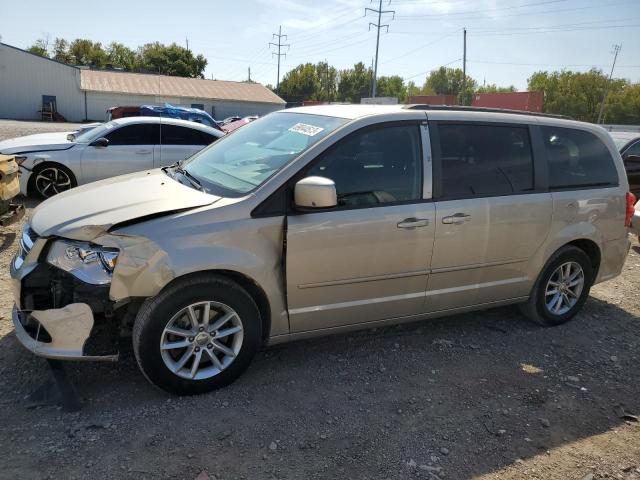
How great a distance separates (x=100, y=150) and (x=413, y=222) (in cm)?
690

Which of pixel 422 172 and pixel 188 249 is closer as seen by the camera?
pixel 188 249

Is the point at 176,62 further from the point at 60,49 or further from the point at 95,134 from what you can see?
the point at 95,134

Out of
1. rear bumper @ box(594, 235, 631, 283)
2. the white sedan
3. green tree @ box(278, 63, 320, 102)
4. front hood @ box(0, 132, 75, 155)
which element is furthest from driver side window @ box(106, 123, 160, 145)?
green tree @ box(278, 63, 320, 102)

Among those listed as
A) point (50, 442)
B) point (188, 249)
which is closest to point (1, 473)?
point (50, 442)

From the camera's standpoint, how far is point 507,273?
13.9 ft

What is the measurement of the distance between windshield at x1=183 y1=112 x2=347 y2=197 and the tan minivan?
0.06ft

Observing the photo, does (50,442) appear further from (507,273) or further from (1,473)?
(507,273)

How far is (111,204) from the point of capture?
328cm

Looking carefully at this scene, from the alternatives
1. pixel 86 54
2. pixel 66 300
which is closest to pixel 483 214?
pixel 66 300

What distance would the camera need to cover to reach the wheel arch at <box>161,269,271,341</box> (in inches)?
121

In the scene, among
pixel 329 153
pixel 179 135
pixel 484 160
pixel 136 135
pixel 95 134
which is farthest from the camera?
pixel 179 135

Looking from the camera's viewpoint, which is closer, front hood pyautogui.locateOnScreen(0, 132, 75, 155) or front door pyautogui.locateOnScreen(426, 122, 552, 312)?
front door pyautogui.locateOnScreen(426, 122, 552, 312)

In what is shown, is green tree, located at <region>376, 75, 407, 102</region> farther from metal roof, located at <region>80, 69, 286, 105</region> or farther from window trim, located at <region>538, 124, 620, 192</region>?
window trim, located at <region>538, 124, 620, 192</region>

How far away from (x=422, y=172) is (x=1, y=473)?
307 cm
